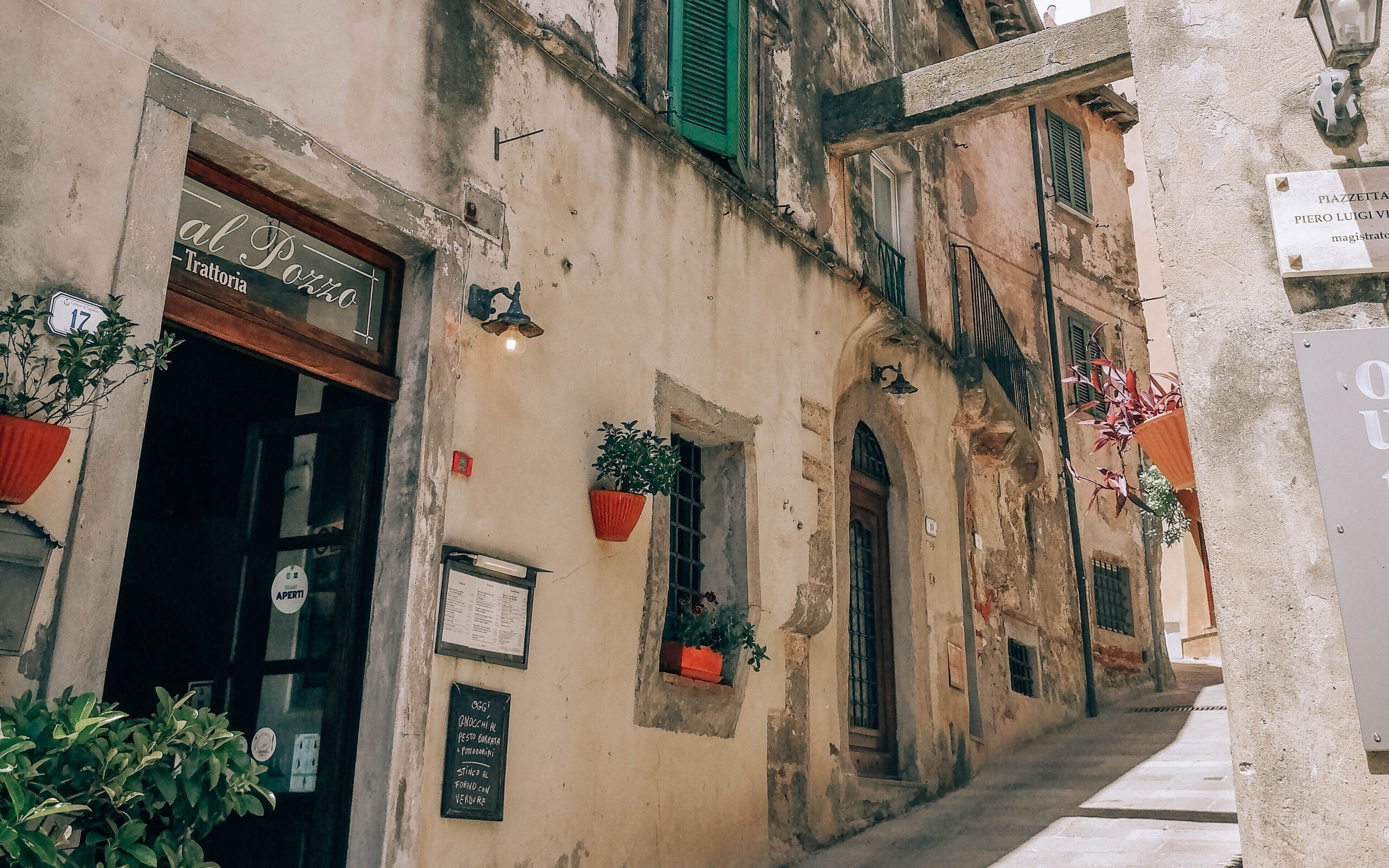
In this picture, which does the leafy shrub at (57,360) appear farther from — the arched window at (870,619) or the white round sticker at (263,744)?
the arched window at (870,619)

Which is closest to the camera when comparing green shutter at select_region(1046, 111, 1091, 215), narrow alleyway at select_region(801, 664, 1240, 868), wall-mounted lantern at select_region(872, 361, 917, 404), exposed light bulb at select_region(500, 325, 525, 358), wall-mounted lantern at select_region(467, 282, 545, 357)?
wall-mounted lantern at select_region(467, 282, 545, 357)

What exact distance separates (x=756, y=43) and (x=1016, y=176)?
6413 mm

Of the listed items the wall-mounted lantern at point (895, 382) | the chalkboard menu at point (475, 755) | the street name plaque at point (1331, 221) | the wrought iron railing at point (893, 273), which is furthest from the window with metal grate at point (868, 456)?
the street name plaque at point (1331, 221)

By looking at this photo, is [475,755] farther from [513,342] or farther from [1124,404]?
[1124,404]

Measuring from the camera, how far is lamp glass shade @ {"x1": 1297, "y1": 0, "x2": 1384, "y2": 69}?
373 centimetres

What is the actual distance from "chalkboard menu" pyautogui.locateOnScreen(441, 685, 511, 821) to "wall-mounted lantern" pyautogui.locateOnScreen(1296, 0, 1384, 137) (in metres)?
3.73

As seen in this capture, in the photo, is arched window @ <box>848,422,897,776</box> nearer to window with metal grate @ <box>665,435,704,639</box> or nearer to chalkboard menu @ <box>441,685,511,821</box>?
window with metal grate @ <box>665,435,704,639</box>

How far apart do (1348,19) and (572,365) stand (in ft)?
11.4

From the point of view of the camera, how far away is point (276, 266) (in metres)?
4.66

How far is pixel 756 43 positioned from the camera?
26.9 ft

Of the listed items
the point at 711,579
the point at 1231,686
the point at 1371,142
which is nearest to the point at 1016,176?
the point at 711,579

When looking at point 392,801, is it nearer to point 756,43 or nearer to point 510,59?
point 510,59

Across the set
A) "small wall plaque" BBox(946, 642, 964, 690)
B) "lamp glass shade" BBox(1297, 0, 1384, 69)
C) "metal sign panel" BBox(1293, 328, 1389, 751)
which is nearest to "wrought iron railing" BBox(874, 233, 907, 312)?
"small wall plaque" BBox(946, 642, 964, 690)

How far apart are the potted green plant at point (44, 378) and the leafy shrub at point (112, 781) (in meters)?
0.64
